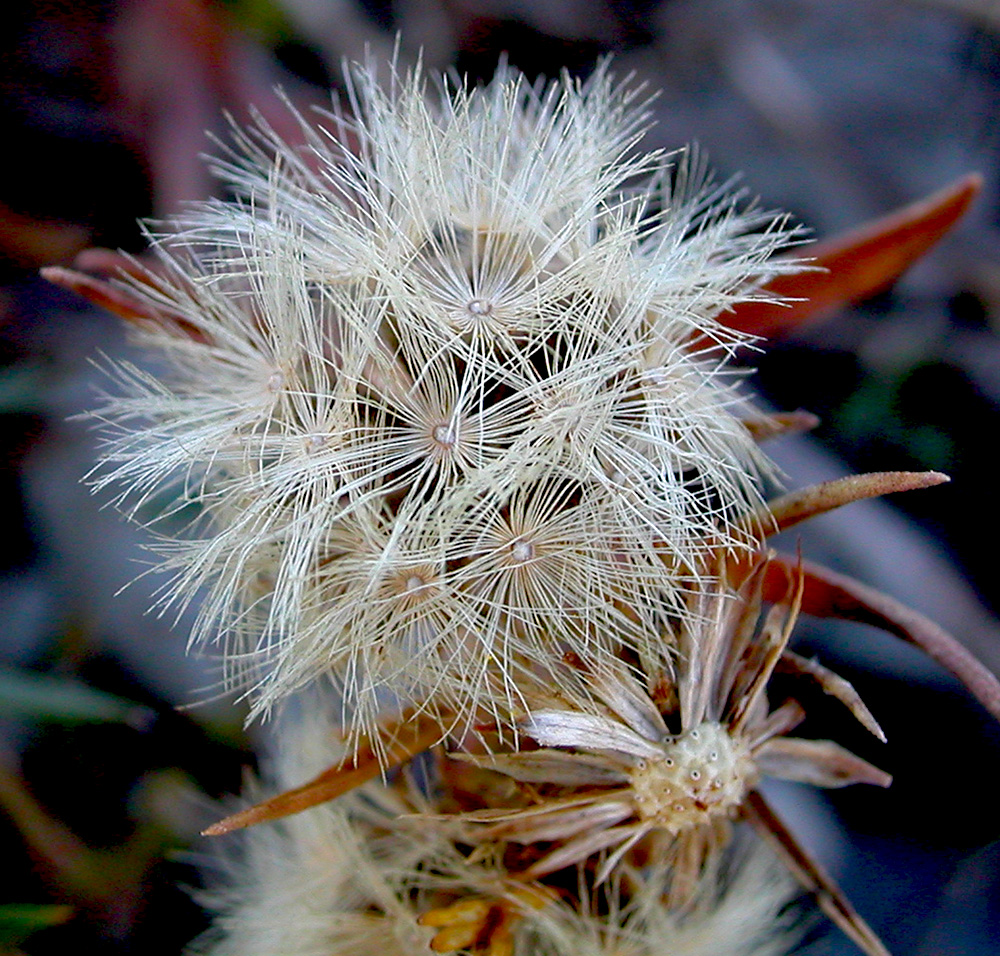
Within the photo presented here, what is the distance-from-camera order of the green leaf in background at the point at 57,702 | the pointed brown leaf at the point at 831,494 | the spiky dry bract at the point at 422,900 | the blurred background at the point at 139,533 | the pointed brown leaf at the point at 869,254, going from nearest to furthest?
1. the pointed brown leaf at the point at 831,494
2. the spiky dry bract at the point at 422,900
3. the pointed brown leaf at the point at 869,254
4. the green leaf in background at the point at 57,702
5. the blurred background at the point at 139,533

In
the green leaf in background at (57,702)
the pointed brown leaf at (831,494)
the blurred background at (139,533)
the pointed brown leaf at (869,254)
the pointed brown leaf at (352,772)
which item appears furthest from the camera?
the blurred background at (139,533)

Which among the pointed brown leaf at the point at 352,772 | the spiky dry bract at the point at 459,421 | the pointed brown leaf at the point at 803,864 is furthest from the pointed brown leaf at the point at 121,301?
the pointed brown leaf at the point at 803,864

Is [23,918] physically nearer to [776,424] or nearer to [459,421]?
[459,421]

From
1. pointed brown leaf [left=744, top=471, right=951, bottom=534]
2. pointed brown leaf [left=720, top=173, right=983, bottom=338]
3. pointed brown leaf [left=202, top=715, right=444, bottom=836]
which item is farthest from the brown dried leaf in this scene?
pointed brown leaf [left=720, top=173, right=983, bottom=338]

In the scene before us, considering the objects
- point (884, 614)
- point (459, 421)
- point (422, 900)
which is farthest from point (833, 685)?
point (422, 900)

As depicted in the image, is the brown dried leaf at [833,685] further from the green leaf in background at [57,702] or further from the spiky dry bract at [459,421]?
the green leaf in background at [57,702]

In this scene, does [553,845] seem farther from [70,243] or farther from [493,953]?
[70,243]

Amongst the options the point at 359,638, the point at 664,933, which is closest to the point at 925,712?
the point at 664,933
